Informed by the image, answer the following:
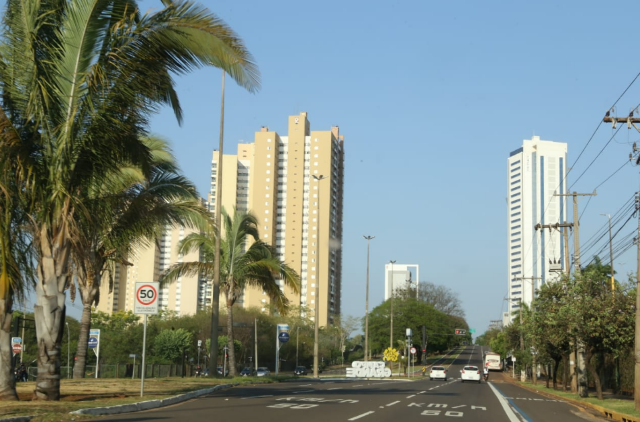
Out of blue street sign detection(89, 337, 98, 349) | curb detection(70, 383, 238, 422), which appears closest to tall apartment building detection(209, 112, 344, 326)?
blue street sign detection(89, 337, 98, 349)

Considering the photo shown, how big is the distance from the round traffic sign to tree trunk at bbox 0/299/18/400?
3.22m

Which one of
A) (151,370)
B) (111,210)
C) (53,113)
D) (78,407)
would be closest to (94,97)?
(53,113)

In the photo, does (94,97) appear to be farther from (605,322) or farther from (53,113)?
(605,322)

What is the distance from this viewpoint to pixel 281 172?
155000mm

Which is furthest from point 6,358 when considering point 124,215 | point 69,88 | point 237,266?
point 237,266

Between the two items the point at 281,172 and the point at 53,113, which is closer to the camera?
the point at 53,113

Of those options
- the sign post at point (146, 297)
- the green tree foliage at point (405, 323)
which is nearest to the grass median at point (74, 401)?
the sign post at point (146, 297)

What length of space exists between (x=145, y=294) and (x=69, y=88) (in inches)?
227

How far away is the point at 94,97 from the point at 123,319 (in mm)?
83586

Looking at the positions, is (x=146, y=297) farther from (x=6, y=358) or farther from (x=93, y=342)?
(x=93, y=342)

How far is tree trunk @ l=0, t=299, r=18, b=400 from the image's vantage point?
15734 millimetres

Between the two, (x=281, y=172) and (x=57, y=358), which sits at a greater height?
(x=281, y=172)

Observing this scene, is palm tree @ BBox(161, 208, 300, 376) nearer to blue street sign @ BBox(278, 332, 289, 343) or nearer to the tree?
blue street sign @ BBox(278, 332, 289, 343)

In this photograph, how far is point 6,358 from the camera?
16.1 metres
